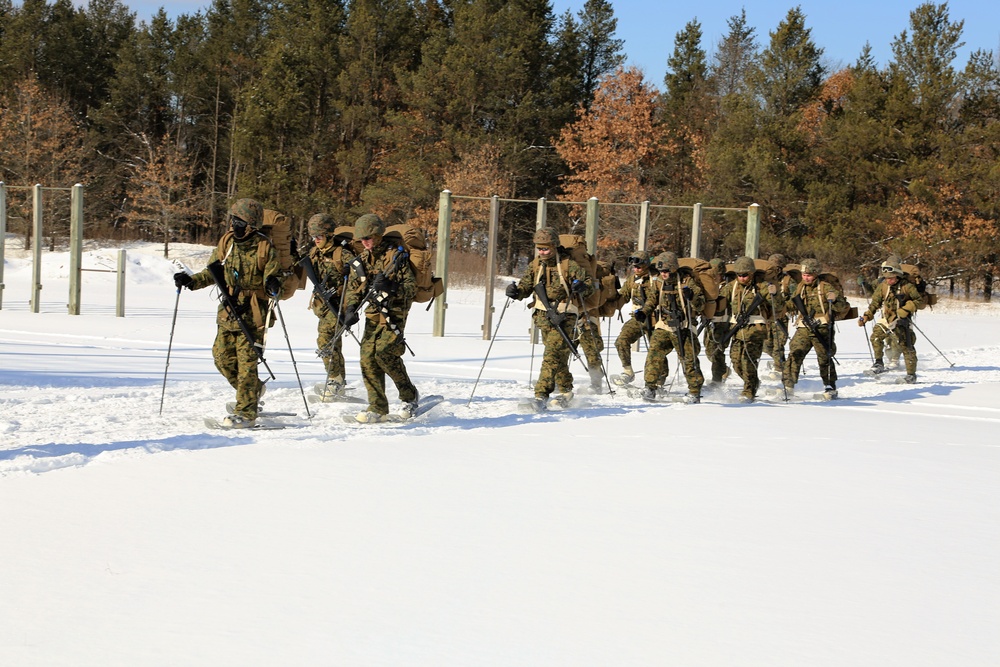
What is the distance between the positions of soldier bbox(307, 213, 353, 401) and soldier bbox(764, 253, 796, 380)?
555 centimetres

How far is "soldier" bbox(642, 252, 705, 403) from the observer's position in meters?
13.1

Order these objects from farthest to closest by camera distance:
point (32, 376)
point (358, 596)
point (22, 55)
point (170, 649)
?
point (22, 55) < point (32, 376) < point (358, 596) < point (170, 649)

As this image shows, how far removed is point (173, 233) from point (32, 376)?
47627mm

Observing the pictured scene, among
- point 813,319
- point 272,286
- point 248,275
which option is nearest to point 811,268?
point 813,319

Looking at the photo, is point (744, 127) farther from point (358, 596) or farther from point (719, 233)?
point (358, 596)

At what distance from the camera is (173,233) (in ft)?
190

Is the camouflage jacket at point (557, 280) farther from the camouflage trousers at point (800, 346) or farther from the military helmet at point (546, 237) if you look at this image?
the camouflage trousers at point (800, 346)

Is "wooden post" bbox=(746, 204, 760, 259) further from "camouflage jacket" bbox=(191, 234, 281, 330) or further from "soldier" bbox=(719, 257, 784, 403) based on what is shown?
"camouflage jacket" bbox=(191, 234, 281, 330)

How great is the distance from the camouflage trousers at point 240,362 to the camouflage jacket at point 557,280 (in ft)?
11.5

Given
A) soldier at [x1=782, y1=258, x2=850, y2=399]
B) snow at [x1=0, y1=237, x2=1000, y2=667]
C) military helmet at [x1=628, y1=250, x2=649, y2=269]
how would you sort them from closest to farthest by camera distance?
snow at [x1=0, y1=237, x2=1000, y2=667] < military helmet at [x1=628, y1=250, x2=649, y2=269] < soldier at [x1=782, y1=258, x2=850, y2=399]

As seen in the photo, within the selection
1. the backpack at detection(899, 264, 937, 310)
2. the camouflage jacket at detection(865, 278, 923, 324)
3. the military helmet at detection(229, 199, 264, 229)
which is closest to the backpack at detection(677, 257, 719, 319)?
the camouflage jacket at detection(865, 278, 923, 324)

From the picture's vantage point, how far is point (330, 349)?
11836 millimetres

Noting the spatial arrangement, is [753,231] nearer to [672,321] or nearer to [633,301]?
[633,301]

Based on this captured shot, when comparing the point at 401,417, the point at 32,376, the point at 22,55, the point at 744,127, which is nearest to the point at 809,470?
the point at 401,417
